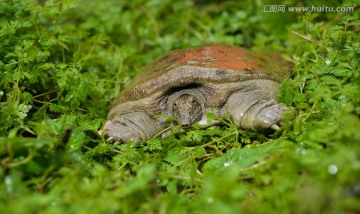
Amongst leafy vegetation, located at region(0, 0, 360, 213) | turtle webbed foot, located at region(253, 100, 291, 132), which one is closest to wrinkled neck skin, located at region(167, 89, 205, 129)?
Result: leafy vegetation, located at region(0, 0, 360, 213)

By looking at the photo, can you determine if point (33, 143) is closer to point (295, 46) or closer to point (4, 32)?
point (4, 32)

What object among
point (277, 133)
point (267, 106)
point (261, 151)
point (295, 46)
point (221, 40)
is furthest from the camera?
point (221, 40)

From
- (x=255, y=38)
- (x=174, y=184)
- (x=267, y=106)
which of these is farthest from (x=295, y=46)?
(x=174, y=184)

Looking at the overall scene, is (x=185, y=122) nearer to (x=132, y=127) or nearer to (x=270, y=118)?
(x=132, y=127)

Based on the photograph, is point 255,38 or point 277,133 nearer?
point 277,133

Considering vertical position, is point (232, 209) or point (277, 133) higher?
point (232, 209)

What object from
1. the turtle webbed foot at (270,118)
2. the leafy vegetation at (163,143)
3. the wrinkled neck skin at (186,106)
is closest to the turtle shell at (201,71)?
the wrinkled neck skin at (186,106)
